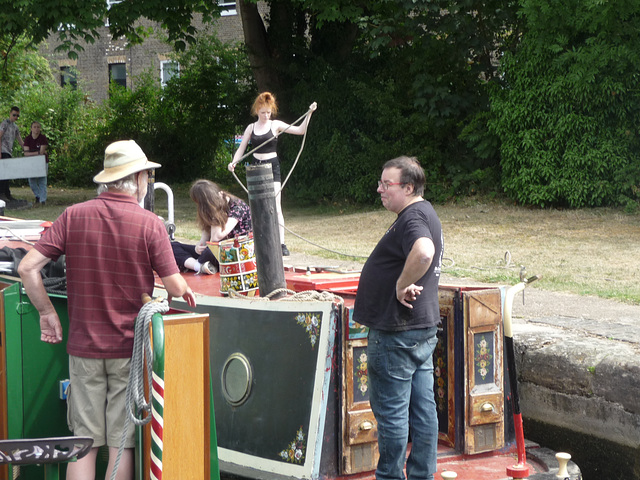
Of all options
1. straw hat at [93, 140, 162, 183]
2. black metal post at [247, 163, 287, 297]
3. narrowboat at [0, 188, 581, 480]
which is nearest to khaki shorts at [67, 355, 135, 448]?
narrowboat at [0, 188, 581, 480]

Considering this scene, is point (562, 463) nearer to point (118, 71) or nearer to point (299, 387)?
point (299, 387)

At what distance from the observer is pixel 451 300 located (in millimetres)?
4047

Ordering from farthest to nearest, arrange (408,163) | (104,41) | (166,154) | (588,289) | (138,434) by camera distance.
Answer: 1. (104,41)
2. (166,154)
3. (588,289)
4. (408,163)
5. (138,434)

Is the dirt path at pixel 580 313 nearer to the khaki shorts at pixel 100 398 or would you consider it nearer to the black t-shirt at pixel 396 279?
the black t-shirt at pixel 396 279

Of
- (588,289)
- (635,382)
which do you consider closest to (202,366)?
(635,382)

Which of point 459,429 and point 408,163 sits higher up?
point 408,163

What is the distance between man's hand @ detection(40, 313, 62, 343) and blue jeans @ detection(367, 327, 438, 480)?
1.26m

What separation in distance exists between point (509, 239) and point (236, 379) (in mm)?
6193

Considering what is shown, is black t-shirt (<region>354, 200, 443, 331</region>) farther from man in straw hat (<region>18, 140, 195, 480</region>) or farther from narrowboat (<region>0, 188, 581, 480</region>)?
man in straw hat (<region>18, 140, 195, 480</region>)

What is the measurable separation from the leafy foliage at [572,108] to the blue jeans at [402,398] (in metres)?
8.00

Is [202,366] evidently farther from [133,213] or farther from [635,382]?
[635,382]

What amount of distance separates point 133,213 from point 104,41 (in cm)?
2611

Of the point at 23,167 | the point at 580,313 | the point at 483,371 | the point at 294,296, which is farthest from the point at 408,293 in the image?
the point at 23,167

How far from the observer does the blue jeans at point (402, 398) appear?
3499 millimetres
